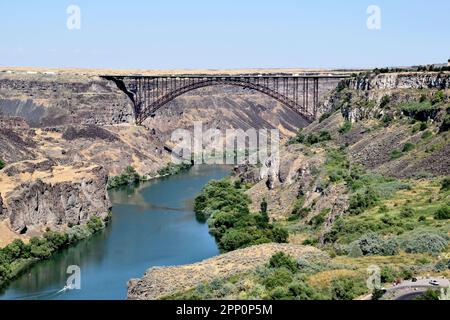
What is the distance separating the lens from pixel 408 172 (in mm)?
46688

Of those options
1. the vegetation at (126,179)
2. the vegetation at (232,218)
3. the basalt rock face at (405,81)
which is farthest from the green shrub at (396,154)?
the vegetation at (126,179)

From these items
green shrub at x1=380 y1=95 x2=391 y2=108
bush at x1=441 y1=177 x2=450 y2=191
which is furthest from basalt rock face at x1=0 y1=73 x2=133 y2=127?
bush at x1=441 y1=177 x2=450 y2=191

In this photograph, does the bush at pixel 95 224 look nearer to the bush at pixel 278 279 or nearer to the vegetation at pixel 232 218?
the vegetation at pixel 232 218

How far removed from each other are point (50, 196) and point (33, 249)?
920 centimetres

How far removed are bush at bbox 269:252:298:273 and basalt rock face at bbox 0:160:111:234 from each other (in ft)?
85.5

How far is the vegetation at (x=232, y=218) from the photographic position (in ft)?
138

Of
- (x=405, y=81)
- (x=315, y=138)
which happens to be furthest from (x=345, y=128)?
(x=405, y=81)

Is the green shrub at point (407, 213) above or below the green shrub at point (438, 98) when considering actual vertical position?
below

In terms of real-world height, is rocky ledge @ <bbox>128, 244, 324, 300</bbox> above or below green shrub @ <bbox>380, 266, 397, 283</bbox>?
below

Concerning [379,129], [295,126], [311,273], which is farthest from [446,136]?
[295,126]

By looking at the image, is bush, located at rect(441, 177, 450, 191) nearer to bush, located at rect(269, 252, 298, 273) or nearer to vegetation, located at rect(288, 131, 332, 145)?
bush, located at rect(269, 252, 298, 273)

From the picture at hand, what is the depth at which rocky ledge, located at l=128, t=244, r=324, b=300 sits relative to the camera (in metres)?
29.3

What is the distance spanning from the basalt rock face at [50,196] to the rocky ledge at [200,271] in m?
21.2

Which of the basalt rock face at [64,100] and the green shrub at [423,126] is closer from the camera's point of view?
the green shrub at [423,126]
